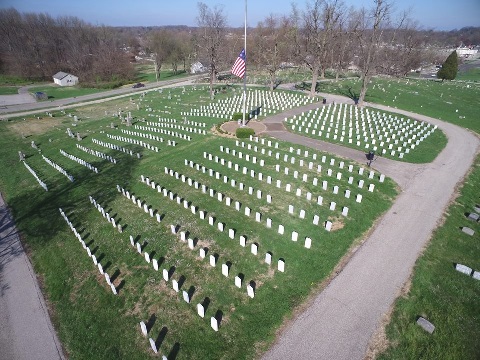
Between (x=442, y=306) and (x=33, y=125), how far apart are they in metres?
46.5

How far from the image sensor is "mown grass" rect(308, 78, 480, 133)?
1463 inches

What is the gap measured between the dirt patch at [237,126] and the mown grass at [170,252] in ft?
19.4

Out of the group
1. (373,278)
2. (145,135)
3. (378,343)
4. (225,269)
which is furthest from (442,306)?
(145,135)

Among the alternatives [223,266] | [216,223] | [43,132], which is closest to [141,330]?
[223,266]

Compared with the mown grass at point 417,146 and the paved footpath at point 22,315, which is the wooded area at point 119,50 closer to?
the mown grass at point 417,146

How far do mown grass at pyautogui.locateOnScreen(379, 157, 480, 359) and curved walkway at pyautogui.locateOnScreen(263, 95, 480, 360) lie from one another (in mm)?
497

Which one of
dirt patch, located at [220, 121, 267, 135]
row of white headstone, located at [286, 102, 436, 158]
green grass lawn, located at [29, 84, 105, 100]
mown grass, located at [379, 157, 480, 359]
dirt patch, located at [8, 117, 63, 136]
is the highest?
row of white headstone, located at [286, 102, 436, 158]

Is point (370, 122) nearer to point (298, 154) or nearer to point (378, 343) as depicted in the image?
point (298, 154)

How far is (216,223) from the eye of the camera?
51.3 feet

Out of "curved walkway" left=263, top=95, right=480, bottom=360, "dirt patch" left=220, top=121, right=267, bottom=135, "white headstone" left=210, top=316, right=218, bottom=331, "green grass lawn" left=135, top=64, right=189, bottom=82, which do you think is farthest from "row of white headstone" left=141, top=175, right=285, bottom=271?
"green grass lawn" left=135, top=64, right=189, bottom=82

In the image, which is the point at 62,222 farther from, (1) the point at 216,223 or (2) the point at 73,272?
(1) the point at 216,223

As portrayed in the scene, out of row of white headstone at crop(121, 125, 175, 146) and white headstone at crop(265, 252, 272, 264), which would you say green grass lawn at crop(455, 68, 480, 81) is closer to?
row of white headstone at crop(121, 125, 175, 146)

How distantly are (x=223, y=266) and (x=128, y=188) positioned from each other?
36.2 ft

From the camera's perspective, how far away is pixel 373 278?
38.8ft
